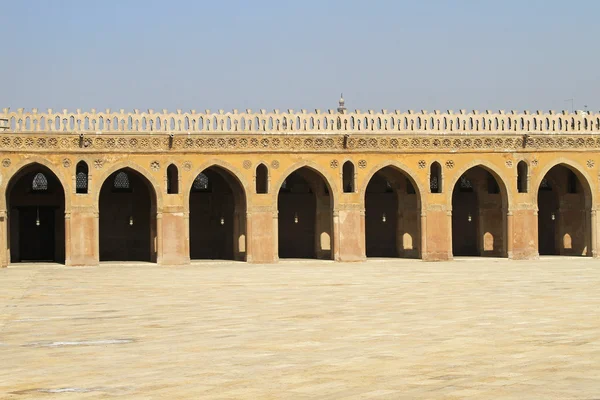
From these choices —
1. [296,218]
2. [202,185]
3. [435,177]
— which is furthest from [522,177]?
[202,185]

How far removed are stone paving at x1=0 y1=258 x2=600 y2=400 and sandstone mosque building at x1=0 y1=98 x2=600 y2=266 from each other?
20.5ft

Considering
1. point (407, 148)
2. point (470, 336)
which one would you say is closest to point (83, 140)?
point (407, 148)

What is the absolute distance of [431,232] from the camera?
91.7 ft

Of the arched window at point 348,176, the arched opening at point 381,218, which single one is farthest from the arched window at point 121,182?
the arched opening at point 381,218

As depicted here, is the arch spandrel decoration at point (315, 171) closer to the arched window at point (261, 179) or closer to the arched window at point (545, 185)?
the arched window at point (261, 179)

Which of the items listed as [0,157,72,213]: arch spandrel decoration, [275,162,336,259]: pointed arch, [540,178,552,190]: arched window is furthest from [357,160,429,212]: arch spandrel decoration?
[0,157,72,213]: arch spandrel decoration

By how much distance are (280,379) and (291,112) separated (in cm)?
1917

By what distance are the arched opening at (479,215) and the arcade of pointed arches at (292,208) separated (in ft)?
0.09

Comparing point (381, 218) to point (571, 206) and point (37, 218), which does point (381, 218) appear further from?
point (37, 218)

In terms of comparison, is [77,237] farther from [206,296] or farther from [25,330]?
[25,330]

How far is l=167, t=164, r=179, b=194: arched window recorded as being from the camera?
2703cm

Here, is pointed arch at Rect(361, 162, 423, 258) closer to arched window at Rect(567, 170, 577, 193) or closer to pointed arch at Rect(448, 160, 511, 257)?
pointed arch at Rect(448, 160, 511, 257)

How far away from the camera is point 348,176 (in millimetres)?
27953

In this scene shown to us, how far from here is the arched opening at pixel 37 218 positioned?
28281 mm
